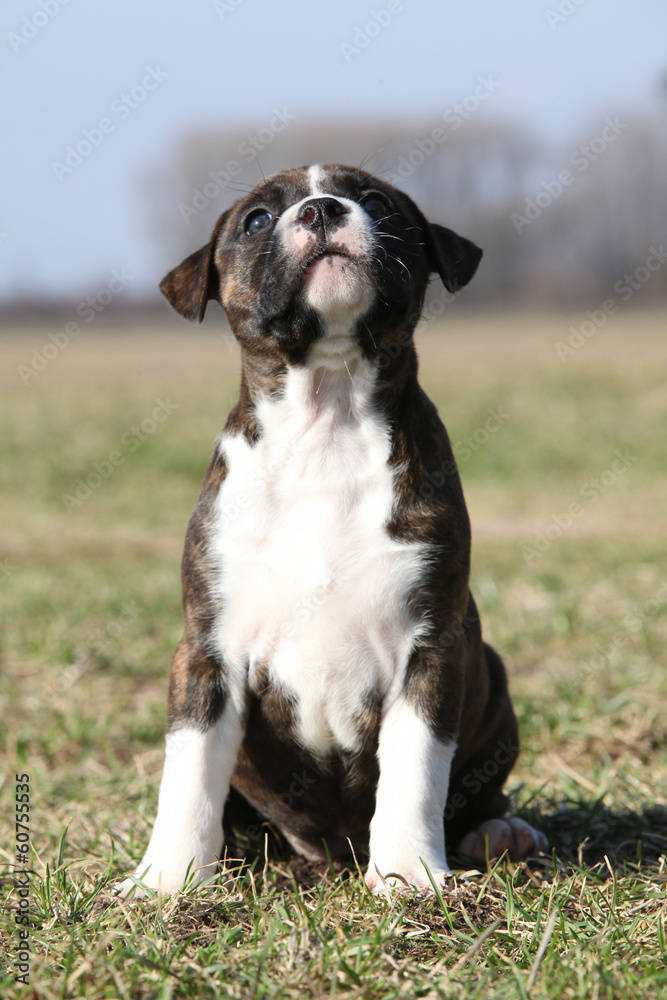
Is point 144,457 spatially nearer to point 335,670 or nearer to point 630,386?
point 630,386

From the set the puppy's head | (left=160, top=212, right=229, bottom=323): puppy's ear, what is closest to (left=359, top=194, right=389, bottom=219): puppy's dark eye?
the puppy's head

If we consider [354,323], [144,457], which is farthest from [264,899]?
[144,457]

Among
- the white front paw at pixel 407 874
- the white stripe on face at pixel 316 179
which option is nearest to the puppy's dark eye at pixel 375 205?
the white stripe on face at pixel 316 179

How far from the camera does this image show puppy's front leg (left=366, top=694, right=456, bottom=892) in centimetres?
278

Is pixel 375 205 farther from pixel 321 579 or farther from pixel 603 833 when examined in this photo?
pixel 603 833

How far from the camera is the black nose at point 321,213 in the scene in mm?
2936

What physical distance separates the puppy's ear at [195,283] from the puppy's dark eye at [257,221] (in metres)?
0.17

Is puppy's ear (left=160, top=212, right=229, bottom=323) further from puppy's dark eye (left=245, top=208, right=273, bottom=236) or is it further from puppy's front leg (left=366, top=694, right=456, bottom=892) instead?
puppy's front leg (left=366, top=694, right=456, bottom=892)

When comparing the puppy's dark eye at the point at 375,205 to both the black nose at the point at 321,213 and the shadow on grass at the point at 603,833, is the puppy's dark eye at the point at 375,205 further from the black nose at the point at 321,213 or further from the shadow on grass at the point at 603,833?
the shadow on grass at the point at 603,833

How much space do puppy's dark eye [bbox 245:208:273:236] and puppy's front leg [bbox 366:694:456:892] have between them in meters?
1.51

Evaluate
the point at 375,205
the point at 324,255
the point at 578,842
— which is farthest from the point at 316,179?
the point at 578,842

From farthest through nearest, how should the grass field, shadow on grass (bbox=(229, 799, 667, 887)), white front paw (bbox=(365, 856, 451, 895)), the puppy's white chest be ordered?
shadow on grass (bbox=(229, 799, 667, 887)), the puppy's white chest, white front paw (bbox=(365, 856, 451, 895)), the grass field

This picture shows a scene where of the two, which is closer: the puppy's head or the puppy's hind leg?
the puppy's head

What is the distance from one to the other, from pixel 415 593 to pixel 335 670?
31 centimetres
